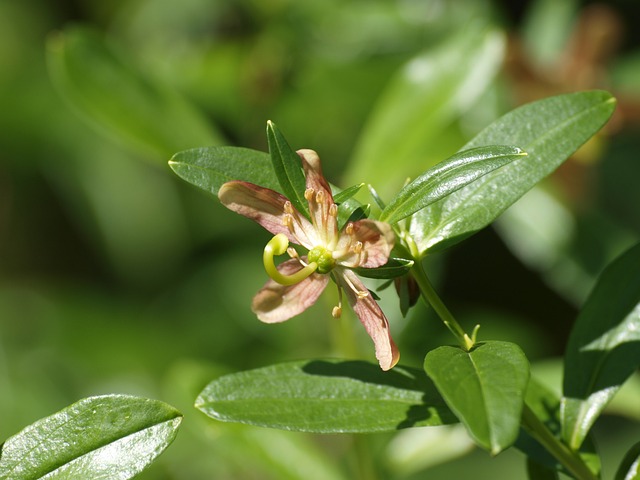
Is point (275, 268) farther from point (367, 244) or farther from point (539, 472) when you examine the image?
point (539, 472)

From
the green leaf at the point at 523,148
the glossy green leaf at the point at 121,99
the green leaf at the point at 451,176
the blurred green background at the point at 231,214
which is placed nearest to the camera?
the green leaf at the point at 451,176

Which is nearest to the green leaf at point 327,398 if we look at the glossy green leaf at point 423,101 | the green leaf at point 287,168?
the green leaf at point 287,168

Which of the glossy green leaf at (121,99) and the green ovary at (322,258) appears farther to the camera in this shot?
the glossy green leaf at (121,99)

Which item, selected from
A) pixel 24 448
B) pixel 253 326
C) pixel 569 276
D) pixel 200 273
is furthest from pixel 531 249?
pixel 24 448

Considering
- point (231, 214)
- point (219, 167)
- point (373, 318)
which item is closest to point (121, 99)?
point (219, 167)

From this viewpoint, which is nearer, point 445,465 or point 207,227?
point 445,465

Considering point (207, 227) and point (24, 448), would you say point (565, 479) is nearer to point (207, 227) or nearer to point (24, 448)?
point (24, 448)

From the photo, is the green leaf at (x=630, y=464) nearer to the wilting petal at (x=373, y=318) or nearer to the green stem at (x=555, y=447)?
the green stem at (x=555, y=447)
